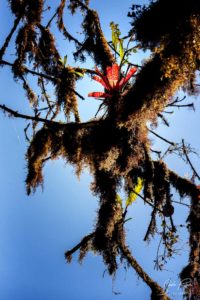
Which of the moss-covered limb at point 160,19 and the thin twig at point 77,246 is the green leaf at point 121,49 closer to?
the moss-covered limb at point 160,19

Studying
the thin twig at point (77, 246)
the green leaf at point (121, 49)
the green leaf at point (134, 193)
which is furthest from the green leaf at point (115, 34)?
the thin twig at point (77, 246)

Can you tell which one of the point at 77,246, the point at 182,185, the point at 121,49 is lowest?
the point at 77,246

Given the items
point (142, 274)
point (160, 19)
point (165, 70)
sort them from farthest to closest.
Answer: point (142, 274)
point (165, 70)
point (160, 19)

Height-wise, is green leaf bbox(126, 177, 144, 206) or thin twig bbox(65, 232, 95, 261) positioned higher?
green leaf bbox(126, 177, 144, 206)

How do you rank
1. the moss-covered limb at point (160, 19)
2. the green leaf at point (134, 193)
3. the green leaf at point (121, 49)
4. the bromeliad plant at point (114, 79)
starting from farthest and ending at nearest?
the green leaf at point (134, 193) < the green leaf at point (121, 49) < the bromeliad plant at point (114, 79) < the moss-covered limb at point (160, 19)

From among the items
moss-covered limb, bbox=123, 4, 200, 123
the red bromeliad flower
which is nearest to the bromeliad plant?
the red bromeliad flower

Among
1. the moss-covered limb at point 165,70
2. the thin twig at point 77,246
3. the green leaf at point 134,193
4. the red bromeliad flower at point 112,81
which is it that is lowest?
the thin twig at point 77,246

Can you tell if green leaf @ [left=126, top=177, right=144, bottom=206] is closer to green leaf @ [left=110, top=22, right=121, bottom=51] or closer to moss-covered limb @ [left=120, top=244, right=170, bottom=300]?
moss-covered limb @ [left=120, top=244, right=170, bottom=300]

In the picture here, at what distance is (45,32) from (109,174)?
2.49m

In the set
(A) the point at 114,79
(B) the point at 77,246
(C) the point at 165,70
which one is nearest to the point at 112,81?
(A) the point at 114,79

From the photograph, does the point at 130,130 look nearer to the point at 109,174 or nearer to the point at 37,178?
the point at 109,174

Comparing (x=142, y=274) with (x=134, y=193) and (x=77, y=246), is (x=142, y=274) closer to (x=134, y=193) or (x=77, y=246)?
(x=77, y=246)

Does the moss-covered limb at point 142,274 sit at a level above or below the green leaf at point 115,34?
below

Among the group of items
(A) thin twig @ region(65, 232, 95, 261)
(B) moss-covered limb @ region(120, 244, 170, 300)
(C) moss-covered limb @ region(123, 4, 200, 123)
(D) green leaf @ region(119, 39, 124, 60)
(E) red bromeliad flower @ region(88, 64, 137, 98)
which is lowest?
(B) moss-covered limb @ region(120, 244, 170, 300)
